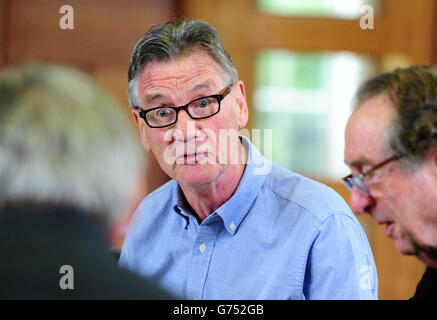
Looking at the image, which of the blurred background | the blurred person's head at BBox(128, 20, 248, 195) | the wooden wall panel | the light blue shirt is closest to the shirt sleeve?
the light blue shirt

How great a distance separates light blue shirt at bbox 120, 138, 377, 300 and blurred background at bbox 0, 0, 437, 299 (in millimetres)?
1084

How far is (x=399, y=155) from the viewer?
2.89 ft

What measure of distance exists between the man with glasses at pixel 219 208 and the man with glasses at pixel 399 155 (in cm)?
10

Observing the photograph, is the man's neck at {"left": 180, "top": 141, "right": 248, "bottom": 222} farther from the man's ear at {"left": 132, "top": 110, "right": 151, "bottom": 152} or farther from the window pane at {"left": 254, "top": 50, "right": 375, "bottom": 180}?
the window pane at {"left": 254, "top": 50, "right": 375, "bottom": 180}

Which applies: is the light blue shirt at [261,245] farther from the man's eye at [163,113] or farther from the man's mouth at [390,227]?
the man's eye at [163,113]

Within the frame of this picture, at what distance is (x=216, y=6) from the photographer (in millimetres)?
2396

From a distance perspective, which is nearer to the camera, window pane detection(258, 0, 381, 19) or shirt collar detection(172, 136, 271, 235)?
shirt collar detection(172, 136, 271, 235)

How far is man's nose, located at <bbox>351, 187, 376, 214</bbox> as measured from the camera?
3.06ft

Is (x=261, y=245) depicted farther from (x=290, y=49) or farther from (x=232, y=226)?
(x=290, y=49)

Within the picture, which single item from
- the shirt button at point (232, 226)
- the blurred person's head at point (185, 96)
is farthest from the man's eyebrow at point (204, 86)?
the shirt button at point (232, 226)

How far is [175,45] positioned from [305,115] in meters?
1.31

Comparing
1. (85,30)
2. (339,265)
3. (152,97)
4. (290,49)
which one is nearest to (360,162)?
(339,265)
